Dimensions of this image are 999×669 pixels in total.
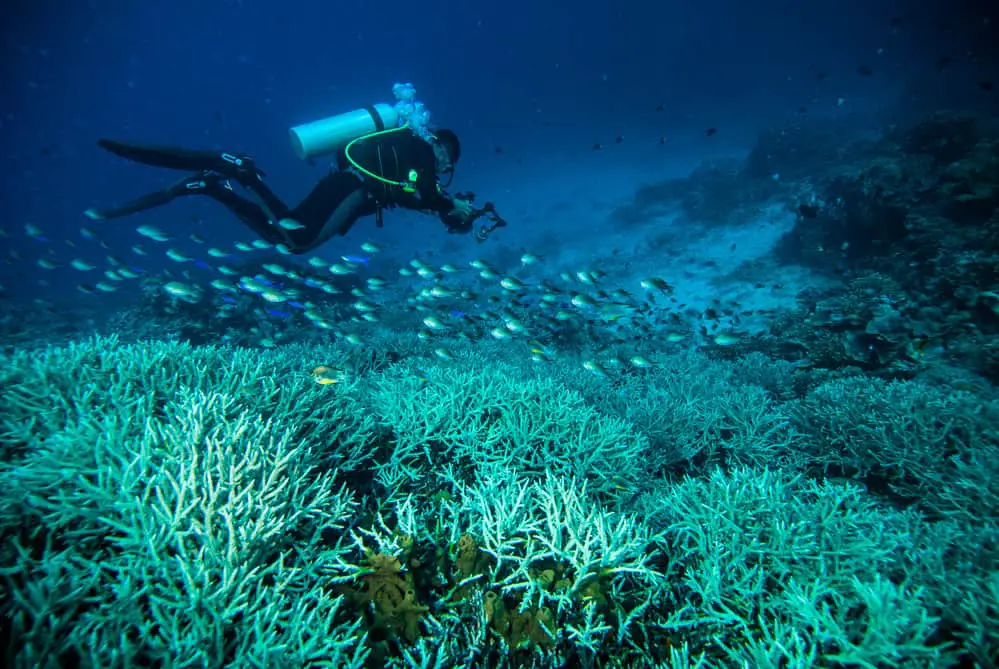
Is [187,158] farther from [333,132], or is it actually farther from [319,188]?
[333,132]

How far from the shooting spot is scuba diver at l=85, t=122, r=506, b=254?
20.3ft

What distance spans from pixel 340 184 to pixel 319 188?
37cm

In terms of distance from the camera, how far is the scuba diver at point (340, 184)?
6.18m

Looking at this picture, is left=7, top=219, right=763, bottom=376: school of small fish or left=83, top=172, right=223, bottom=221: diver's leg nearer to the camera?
left=83, top=172, right=223, bottom=221: diver's leg

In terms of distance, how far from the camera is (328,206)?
7.07m

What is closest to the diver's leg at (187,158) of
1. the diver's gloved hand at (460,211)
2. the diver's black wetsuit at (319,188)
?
the diver's black wetsuit at (319,188)

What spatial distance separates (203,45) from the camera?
68438 mm

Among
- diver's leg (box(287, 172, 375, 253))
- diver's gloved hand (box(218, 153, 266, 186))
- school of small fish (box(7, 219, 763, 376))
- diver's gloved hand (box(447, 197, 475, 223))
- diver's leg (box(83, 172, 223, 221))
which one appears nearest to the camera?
diver's leg (box(83, 172, 223, 221))

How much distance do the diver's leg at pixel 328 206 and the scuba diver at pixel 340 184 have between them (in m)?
0.02

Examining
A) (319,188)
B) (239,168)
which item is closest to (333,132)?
(319,188)

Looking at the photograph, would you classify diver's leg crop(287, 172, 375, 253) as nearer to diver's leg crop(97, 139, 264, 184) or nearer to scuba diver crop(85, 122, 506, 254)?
scuba diver crop(85, 122, 506, 254)

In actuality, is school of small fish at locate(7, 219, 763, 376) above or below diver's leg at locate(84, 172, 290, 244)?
below

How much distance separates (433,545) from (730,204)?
25.5 meters

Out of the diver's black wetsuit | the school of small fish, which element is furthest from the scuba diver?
the school of small fish
